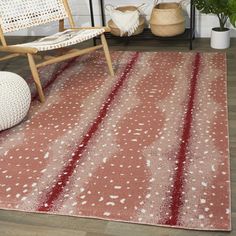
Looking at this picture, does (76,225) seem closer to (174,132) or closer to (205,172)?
(205,172)

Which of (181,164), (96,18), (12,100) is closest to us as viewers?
(181,164)

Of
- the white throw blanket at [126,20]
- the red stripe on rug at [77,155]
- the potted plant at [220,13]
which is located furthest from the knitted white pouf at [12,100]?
the potted plant at [220,13]

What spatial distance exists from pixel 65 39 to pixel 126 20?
0.81 m

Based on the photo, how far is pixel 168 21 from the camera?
131 inches

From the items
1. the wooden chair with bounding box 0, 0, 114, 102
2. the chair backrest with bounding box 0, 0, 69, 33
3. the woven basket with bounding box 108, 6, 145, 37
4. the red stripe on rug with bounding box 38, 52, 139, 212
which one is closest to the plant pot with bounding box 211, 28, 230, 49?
the woven basket with bounding box 108, 6, 145, 37

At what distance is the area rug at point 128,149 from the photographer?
1.70 meters

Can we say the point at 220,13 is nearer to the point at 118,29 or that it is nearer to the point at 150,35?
the point at 150,35

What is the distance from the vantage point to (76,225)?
162 centimetres

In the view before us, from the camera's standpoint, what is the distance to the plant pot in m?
3.32

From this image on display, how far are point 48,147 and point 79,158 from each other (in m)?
0.21

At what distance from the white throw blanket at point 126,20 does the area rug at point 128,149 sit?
1.65 feet

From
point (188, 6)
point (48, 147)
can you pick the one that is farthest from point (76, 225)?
point (188, 6)

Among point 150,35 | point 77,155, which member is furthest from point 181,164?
point 150,35

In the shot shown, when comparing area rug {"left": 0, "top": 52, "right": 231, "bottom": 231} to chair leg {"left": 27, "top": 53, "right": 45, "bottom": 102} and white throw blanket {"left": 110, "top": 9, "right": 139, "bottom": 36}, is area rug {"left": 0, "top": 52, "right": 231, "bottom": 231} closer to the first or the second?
chair leg {"left": 27, "top": 53, "right": 45, "bottom": 102}
